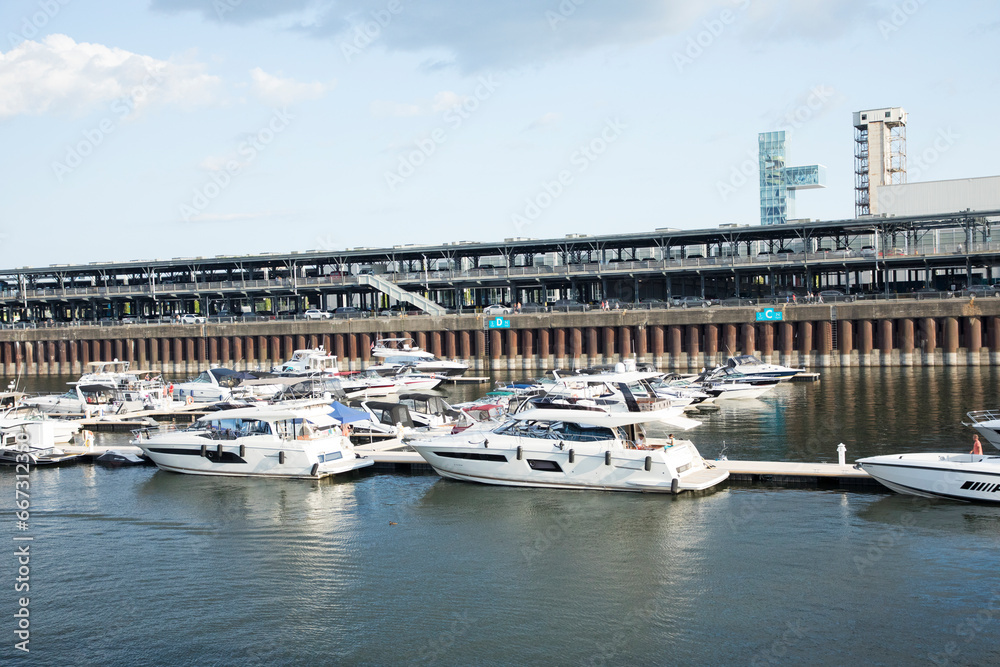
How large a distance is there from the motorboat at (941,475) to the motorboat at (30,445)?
102ft

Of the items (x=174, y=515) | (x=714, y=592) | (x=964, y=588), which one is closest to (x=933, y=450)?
(x=964, y=588)

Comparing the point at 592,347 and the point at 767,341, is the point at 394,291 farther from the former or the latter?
the point at 767,341

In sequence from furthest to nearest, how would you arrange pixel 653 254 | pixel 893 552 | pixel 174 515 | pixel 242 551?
pixel 653 254
pixel 174 515
pixel 242 551
pixel 893 552

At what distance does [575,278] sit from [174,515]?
6663 centimetres

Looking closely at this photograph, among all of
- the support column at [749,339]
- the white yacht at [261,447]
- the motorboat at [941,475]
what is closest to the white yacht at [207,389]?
the white yacht at [261,447]

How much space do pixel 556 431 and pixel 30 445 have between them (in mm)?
22750

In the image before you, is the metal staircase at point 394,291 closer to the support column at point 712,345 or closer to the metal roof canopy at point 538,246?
the metal roof canopy at point 538,246

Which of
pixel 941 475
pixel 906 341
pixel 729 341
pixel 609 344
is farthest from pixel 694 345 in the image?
pixel 941 475

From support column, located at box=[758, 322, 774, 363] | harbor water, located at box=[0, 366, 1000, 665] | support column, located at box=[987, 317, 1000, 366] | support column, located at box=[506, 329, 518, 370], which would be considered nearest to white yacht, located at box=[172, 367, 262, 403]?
harbor water, located at box=[0, 366, 1000, 665]

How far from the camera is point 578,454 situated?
98.2ft

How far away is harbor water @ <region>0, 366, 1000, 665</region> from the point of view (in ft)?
Answer: 60.8

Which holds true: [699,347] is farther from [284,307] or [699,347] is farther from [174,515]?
[284,307]

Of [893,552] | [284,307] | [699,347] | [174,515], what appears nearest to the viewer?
[893,552]

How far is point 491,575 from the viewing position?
22.6m
